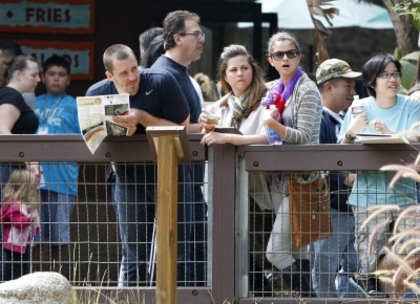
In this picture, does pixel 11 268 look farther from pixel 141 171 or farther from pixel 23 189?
pixel 141 171

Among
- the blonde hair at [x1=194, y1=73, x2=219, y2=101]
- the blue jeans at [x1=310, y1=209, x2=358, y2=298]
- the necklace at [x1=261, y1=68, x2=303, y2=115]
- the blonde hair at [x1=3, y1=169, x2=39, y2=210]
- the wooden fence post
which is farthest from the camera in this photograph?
the blonde hair at [x1=194, y1=73, x2=219, y2=101]

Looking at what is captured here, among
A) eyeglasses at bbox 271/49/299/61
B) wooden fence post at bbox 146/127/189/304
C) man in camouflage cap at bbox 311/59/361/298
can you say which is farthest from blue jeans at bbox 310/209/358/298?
wooden fence post at bbox 146/127/189/304

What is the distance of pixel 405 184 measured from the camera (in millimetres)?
6480

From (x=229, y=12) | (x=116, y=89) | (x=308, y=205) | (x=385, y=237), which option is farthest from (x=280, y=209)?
(x=229, y=12)

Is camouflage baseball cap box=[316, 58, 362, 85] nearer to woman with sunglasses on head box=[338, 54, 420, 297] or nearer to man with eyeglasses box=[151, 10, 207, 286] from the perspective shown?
woman with sunglasses on head box=[338, 54, 420, 297]

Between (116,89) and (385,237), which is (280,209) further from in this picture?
(116,89)

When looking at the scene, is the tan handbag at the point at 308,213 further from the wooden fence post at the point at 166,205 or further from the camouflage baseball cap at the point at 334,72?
the camouflage baseball cap at the point at 334,72

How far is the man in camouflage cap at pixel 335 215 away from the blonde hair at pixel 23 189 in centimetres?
196

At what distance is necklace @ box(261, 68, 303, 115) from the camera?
679cm

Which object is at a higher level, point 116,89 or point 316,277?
point 116,89

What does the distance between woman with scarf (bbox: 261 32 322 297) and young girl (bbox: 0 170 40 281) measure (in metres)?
1.65

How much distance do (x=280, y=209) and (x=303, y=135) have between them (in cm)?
51

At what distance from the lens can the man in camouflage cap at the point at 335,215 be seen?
258 inches

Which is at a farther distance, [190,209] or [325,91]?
[325,91]
